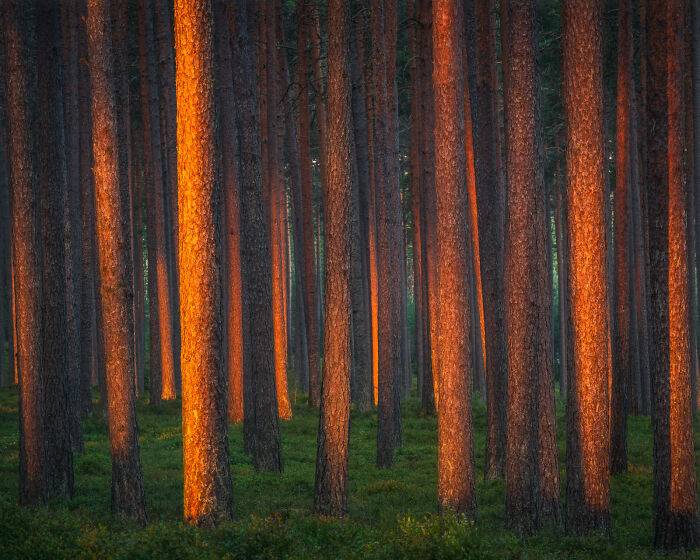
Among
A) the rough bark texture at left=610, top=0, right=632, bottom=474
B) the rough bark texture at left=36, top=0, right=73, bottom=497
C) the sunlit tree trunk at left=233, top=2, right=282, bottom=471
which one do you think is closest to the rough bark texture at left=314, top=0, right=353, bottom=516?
the sunlit tree trunk at left=233, top=2, right=282, bottom=471

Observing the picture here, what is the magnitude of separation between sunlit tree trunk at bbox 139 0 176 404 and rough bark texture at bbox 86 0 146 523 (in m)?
11.8

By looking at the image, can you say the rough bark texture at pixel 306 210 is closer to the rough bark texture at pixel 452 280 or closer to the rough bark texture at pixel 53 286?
the rough bark texture at pixel 53 286

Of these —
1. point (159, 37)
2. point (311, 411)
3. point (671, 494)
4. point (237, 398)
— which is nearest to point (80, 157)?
point (159, 37)

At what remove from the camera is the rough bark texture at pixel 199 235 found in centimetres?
1058

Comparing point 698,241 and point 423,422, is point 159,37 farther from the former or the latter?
point 698,241

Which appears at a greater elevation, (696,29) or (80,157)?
(696,29)

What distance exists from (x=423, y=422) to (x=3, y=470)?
37.0ft

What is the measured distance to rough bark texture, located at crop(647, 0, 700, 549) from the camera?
11.6m

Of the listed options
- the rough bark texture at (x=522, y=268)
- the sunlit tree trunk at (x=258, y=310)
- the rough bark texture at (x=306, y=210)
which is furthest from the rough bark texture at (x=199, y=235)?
the rough bark texture at (x=306, y=210)

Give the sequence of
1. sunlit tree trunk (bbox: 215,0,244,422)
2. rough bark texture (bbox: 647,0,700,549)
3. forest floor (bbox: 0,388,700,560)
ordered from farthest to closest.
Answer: sunlit tree trunk (bbox: 215,0,244,422)
rough bark texture (bbox: 647,0,700,549)
forest floor (bbox: 0,388,700,560)

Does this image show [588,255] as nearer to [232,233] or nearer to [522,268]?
[522,268]

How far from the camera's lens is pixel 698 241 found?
25891 mm

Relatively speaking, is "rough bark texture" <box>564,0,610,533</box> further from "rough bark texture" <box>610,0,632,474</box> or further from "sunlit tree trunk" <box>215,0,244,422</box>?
"sunlit tree trunk" <box>215,0,244,422</box>

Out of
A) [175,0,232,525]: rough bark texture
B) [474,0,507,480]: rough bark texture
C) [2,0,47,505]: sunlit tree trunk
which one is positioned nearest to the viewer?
[175,0,232,525]: rough bark texture
